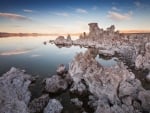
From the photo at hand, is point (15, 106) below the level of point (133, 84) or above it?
above

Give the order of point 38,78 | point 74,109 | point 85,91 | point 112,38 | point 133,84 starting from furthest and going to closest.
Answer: point 112,38, point 38,78, point 85,91, point 133,84, point 74,109

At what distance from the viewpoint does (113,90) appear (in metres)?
18.9

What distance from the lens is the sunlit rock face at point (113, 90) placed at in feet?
52.2

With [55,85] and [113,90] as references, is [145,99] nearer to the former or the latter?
[113,90]

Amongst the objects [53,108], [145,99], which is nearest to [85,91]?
[53,108]

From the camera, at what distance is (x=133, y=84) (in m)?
20.3

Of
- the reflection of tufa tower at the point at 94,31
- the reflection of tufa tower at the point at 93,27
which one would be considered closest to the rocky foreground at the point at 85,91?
the reflection of tufa tower at the point at 94,31

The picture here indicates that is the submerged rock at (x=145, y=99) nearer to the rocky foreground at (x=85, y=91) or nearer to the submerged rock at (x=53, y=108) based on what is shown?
the rocky foreground at (x=85, y=91)

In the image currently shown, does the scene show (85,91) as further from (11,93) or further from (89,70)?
(11,93)

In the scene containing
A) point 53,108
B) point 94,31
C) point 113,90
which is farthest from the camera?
point 94,31

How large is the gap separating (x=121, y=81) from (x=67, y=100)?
6.98 m

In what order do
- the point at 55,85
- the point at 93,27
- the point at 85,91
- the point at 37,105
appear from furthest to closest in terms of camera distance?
1. the point at 93,27
2. the point at 55,85
3. the point at 85,91
4. the point at 37,105

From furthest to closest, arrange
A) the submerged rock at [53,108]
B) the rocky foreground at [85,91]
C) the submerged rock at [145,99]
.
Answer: the submerged rock at [53,108] → the submerged rock at [145,99] → the rocky foreground at [85,91]

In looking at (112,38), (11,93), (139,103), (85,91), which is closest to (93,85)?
(85,91)
